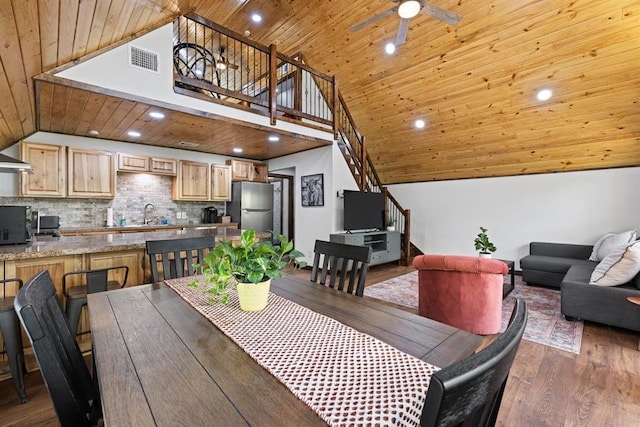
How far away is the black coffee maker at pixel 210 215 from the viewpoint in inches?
232

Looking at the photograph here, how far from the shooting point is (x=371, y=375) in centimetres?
85

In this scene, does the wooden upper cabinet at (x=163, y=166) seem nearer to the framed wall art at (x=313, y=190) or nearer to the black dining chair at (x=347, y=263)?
the framed wall art at (x=313, y=190)

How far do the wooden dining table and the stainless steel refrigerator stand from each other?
14.5ft

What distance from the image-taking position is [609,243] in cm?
409

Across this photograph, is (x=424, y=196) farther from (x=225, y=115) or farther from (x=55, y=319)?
(x=55, y=319)

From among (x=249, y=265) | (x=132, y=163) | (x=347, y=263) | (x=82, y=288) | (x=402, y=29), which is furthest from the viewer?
(x=132, y=163)

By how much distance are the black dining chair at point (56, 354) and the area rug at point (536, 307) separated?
10.7ft

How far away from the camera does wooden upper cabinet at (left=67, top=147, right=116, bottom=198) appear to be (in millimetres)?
4320

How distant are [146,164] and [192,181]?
800mm

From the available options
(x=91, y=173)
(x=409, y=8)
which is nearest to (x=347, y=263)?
(x=409, y=8)

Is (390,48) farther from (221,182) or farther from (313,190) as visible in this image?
(221,182)

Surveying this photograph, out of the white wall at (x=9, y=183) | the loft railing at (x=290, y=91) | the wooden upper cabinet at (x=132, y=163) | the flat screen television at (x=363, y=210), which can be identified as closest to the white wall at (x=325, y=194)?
the flat screen television at (x=363, y=210)

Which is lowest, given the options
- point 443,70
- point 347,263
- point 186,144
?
point 347,263

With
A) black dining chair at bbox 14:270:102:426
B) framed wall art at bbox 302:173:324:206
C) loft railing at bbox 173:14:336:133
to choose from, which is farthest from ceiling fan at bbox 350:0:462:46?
black dining chair at bbox 14:270:102:426
